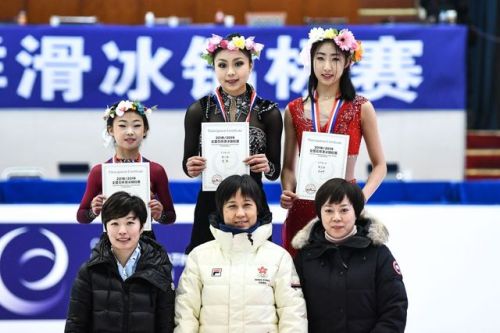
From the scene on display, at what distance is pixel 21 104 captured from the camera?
8.58 metres

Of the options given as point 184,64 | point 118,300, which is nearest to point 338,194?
point 118,300

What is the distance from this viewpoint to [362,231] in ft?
12.7

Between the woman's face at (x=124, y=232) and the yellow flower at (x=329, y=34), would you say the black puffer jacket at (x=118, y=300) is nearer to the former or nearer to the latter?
the woman's face at (x=124, y=232)

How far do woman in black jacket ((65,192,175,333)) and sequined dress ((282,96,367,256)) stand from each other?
0.69m

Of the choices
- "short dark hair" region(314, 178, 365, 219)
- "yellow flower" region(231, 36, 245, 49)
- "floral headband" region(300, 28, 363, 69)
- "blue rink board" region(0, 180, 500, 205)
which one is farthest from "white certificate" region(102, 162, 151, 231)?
"blue rink board" region(0, 180, 500, 205)

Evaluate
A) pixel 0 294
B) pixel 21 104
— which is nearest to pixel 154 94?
pixel 21 104

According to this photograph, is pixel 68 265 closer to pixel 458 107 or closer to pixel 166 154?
pixel 166 154

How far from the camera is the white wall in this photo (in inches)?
340

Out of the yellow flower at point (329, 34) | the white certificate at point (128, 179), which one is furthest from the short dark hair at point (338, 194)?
the white certificate at point (128, 179)

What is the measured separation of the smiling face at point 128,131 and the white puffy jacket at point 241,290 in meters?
0.63

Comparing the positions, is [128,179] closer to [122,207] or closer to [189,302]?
[122,207]

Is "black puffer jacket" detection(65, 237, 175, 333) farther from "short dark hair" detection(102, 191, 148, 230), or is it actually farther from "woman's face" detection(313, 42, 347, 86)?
"woman's face" detection(313, 42, 347, 86)

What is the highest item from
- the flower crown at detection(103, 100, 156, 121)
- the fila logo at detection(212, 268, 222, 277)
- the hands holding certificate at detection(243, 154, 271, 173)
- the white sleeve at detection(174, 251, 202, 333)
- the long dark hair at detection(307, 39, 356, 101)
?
the long dark hair at detection(307, 39, 356, 101)

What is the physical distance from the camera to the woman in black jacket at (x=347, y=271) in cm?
Answer: 375
